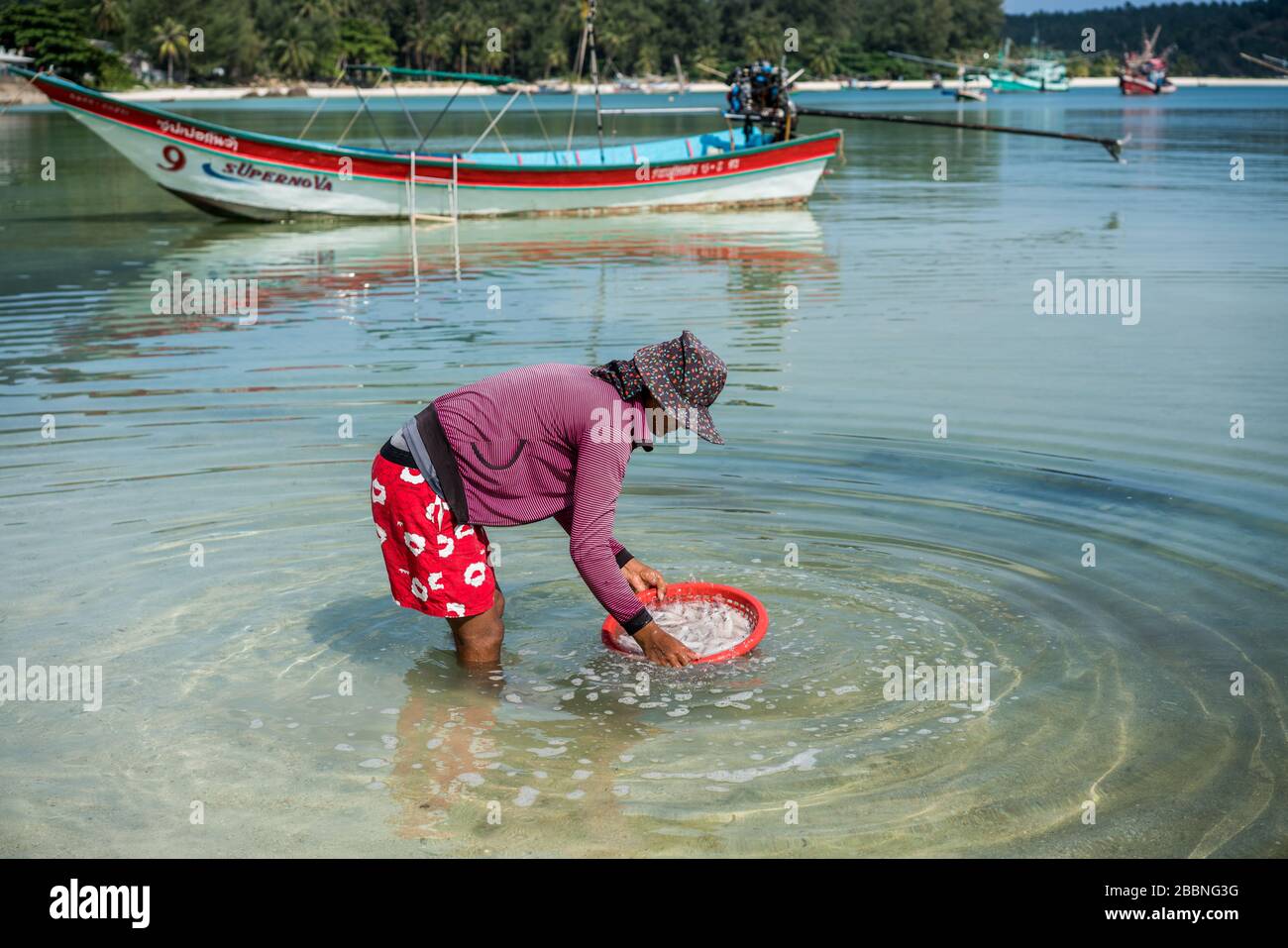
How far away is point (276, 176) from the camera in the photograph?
71.9ft

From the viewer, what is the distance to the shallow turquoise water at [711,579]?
431 cm

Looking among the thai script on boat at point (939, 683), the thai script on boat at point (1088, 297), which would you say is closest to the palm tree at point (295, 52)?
the thai script on boat at point (1088, 297)

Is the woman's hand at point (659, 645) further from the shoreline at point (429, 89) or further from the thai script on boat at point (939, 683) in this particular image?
the shoreline at point (429, 89)

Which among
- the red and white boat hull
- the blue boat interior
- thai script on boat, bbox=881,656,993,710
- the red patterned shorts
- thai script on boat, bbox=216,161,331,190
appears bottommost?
thai script on boat, bbox=881,656,993,710

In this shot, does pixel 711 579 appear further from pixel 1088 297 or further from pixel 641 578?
pixel 1088 297

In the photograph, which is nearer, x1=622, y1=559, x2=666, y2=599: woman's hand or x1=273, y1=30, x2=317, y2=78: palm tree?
x1=622, y1=559, x2=666, y2=599: woman's hand

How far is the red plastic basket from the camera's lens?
5.23 metres

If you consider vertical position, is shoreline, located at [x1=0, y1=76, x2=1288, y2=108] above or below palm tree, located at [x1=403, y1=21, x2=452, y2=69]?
below

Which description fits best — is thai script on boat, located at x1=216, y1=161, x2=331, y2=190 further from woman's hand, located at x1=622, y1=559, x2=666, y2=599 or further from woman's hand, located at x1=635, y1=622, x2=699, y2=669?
woman's hand, located at x1=635, y1=622, x2=699, y2=669

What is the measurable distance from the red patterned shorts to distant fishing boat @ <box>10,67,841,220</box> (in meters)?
16.6

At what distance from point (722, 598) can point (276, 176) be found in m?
18.1

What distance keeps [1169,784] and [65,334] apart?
10.7m

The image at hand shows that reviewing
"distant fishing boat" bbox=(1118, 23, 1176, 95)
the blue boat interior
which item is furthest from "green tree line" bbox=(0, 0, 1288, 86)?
the blue boat interior

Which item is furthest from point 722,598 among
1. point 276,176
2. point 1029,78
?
point 1029,78
